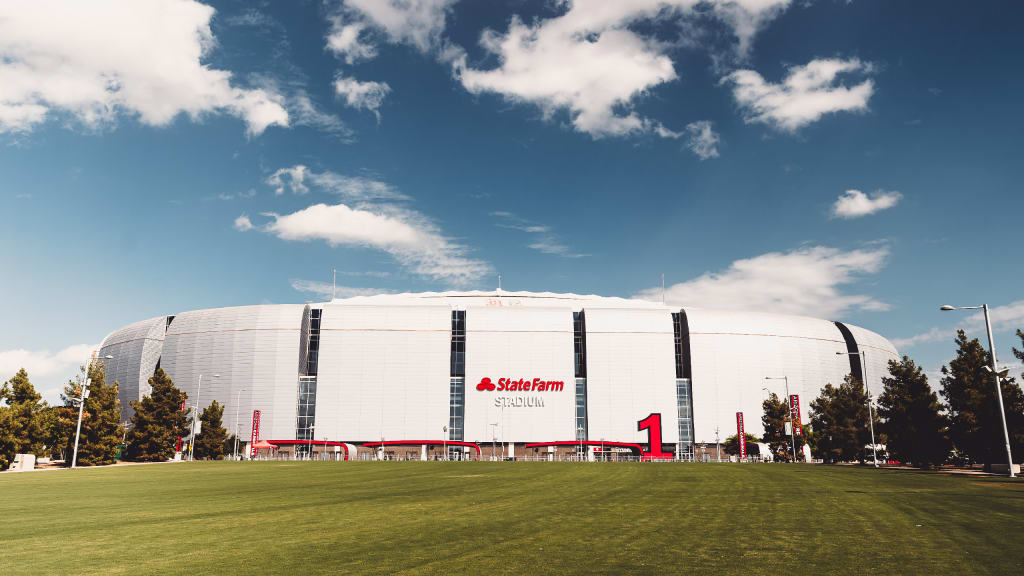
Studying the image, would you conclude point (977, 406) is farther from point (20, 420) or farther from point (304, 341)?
point (304, 341)

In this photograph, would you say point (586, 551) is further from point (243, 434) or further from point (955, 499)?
point (243, 434)

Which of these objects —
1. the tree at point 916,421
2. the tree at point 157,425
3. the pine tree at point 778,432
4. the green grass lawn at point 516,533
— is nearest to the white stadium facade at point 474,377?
the pine tree at point 778,432

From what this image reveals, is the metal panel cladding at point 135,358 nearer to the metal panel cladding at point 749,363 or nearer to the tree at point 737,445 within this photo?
the metal panel cladding at point 749,363

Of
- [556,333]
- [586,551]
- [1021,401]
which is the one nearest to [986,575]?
[586,551]

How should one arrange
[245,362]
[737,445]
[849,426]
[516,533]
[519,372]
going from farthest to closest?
[245,362] < [519,372] < [737,445] < [849,426] < [516,533]

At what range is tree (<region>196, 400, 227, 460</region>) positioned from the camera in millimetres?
82500

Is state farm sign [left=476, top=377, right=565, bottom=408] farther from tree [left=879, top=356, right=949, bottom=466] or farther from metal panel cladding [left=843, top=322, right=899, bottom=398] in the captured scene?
metal panel cladding [left=843, top=322, right=899, bottom=398]

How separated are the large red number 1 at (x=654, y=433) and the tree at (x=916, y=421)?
183ft

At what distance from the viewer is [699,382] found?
113 metres

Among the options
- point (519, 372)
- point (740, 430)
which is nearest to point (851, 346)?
point (740, 430)

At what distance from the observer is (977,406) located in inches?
1745

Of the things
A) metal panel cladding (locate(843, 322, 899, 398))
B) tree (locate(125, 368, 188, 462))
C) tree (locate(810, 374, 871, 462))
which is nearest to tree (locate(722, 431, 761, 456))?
tree (locate(810, 374, 871, 462))

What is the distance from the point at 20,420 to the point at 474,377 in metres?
71.5

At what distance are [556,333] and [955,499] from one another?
93.7 meters
